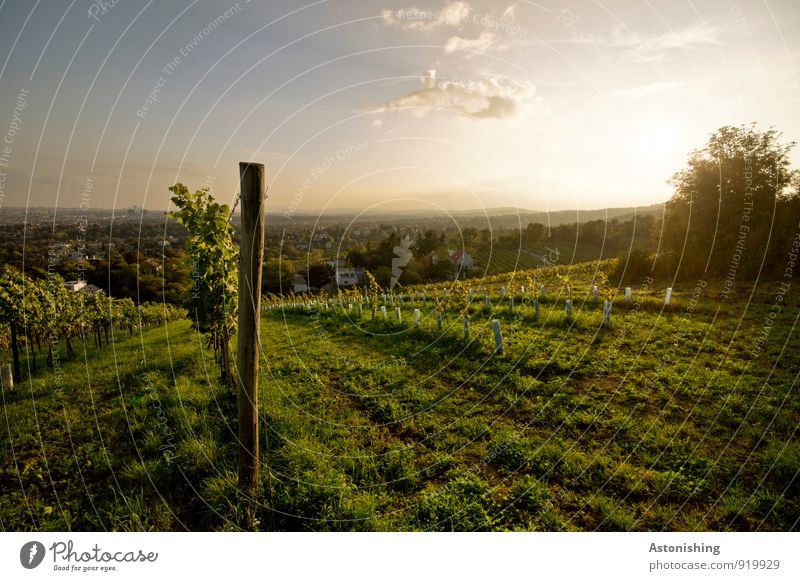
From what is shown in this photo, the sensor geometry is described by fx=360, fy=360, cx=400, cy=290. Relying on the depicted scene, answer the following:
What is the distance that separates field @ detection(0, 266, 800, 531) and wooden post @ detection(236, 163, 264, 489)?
51 centimetres

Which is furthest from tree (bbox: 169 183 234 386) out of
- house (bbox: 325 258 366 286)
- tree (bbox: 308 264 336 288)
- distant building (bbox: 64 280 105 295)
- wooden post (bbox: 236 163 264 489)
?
tree (bbox: 308 264 336 288)

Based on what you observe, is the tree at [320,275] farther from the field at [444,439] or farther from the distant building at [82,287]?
the field at [444,439]

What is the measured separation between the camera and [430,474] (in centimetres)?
564

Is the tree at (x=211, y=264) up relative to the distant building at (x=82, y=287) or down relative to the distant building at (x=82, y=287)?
up

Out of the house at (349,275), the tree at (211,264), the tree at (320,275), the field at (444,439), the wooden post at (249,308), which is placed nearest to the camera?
the wooden post at (249,308)

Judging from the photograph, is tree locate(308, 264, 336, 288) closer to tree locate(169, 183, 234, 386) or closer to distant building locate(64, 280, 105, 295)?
distant building locate(64, 280, 105, 295)

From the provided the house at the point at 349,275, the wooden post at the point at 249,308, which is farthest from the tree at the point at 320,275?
the wooden post at the point at 249,308

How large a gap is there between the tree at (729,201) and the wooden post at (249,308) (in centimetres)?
2330

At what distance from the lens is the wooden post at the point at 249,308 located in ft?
14.7

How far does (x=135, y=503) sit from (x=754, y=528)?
26.8ft

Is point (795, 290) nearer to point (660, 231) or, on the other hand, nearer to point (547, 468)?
point (660, 231)

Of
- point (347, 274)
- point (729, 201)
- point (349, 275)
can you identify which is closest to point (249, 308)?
point (349, 275)

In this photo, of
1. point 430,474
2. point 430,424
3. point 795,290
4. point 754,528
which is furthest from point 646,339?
point 795,290

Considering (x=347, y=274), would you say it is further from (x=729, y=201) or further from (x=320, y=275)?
(x=729, y=201)
